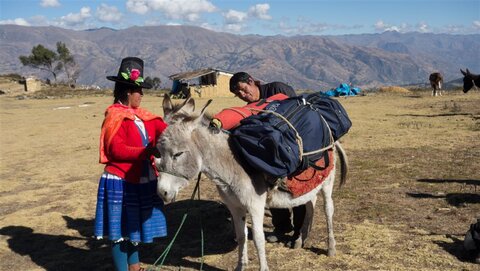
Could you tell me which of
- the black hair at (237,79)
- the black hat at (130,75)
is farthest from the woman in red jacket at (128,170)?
the black hair at (237,79)

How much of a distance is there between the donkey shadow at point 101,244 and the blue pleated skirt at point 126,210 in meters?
0.96

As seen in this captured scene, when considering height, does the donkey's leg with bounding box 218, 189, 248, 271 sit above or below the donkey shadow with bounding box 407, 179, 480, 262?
above

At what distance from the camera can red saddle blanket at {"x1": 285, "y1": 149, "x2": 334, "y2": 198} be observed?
477 cm

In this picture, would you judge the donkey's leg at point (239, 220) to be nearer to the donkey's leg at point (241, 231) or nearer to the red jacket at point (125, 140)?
the donkey's leg at point (241, 231)

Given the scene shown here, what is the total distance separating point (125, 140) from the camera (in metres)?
4.21

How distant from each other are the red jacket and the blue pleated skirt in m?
0.12

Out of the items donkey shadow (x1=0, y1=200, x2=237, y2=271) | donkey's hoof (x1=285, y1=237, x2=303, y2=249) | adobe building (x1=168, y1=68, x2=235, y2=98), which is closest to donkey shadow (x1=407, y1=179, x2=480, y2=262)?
donkey's hoof (x1=285, y1=237, x2=303, y2=249)

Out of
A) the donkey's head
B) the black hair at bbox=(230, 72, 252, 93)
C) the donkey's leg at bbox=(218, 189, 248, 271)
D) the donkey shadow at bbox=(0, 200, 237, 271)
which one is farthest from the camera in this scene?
the donkey shadow at bbox=(0, 200, 237, 271)

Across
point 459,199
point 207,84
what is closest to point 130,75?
point 459,199

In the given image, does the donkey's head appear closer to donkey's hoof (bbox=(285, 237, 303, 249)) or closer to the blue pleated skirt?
the blue pleated skirt

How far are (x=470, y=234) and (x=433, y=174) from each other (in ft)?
13.5

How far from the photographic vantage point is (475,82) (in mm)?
18734

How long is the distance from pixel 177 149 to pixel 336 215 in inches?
158

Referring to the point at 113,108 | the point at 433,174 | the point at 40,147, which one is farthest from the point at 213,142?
the point at 40,147
